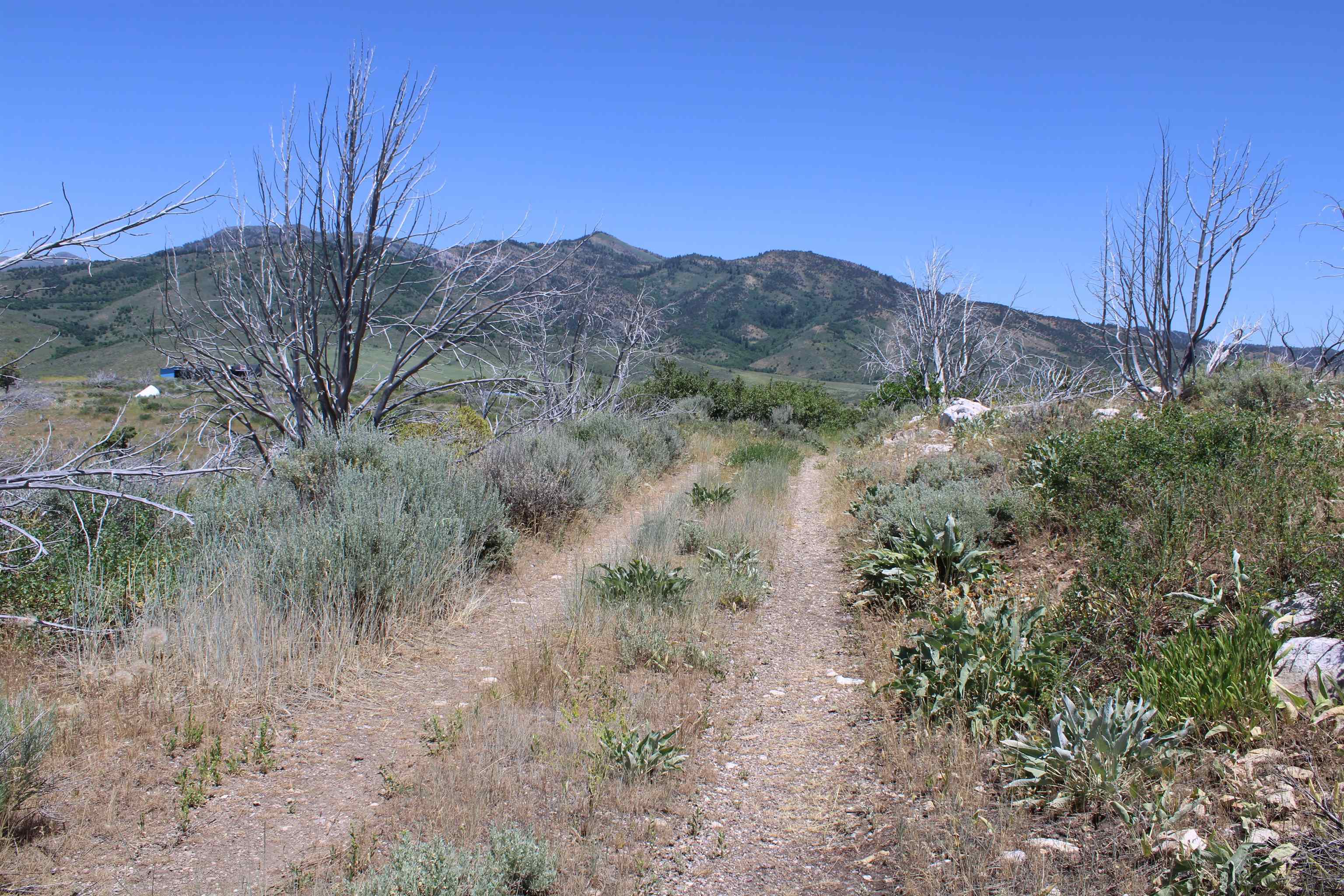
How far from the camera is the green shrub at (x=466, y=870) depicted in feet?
8.13

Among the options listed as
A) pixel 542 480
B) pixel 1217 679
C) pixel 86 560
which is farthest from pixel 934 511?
pixel 86 560

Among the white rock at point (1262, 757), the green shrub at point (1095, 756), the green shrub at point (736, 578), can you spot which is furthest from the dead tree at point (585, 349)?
the white rock at point (1262, 757)

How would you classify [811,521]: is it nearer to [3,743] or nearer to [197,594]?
[197,594]

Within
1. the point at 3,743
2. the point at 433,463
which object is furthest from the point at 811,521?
the point at 3,743

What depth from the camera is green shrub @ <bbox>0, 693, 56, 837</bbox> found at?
282 centimetres

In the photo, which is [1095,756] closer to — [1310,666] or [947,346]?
[1310,666]

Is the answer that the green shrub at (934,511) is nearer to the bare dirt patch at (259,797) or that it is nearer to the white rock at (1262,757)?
the white rock at (1262,757)

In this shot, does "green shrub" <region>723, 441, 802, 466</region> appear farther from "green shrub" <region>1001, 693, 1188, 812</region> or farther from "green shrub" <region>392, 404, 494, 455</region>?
"green shrub" <region>1001, 693, 1188, 812</region>

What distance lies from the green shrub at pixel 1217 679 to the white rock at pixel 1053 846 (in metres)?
0.81

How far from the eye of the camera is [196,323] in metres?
7.23

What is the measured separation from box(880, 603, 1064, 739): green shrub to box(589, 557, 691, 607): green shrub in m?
1.84

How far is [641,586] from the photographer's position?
5727 millimetres

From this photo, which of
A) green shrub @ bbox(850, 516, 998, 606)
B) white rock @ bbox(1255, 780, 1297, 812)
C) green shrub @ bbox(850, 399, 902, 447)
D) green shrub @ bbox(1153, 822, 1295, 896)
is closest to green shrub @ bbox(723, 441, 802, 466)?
green shrub @ bbox(850, 399, 902, 447)

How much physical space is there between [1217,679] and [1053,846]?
46.7 inches
